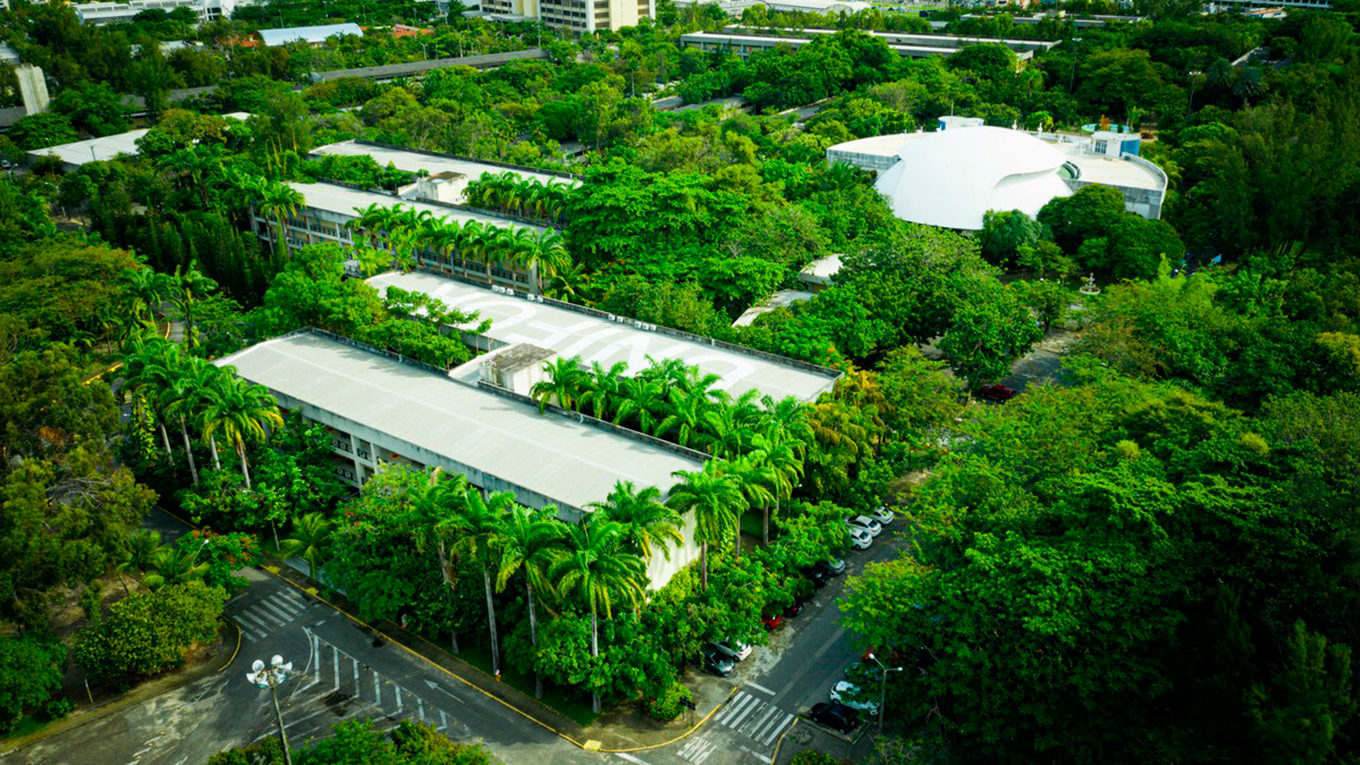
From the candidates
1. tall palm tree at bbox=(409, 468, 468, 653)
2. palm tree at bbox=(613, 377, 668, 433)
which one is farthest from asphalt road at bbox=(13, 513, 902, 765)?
palm tree at bbox=(613, 377, 668, 433)

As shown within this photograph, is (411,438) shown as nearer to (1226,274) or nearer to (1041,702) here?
(1041,702)

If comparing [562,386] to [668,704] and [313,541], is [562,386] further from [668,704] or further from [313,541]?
[668,704]

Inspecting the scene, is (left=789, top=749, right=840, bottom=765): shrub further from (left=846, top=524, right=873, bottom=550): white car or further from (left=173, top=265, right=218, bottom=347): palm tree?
(left=173, top=265, right=218, bottom=347): palm tree

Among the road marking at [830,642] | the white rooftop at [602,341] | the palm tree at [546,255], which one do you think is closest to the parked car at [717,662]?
the road marking at [830,642]

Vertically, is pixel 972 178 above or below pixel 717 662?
above

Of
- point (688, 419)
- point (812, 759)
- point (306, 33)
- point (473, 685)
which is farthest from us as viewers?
point (306, 33)

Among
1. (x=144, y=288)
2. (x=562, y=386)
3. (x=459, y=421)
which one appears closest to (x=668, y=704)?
(x=562, y=386)

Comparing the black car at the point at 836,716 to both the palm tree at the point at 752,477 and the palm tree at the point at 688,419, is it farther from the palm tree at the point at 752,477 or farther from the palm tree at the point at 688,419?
the palm tree at the point at 688,419
